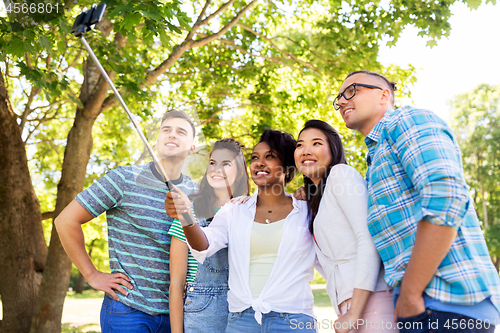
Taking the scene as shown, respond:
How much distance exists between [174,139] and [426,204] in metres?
1.44

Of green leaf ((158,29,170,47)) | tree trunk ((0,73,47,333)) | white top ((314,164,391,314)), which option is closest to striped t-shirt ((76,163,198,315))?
white top ((314,164,391,314))

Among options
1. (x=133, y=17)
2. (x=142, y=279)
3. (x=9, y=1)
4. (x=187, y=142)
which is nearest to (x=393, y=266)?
(x=187, y=142)

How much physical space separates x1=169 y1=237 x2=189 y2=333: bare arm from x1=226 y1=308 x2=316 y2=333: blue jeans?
384mm

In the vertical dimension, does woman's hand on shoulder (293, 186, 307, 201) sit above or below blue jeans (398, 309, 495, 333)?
above

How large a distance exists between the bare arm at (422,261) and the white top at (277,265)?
847 mm

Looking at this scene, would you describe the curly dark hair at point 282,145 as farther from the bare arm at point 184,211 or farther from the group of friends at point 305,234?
the bare arm at point 184,211

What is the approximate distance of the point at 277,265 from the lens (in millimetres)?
2438

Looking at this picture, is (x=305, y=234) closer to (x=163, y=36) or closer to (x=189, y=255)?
(x=189, y=255)

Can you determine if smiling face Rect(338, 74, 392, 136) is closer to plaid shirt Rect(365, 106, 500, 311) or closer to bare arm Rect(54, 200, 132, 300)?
plaid shirt Rect(365, 106, 500, 311)

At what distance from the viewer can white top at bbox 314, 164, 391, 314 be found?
1.90m

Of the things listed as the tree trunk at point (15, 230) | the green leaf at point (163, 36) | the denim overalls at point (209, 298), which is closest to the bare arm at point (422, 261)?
the denim overalls at point (209, 298)

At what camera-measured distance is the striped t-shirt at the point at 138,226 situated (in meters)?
2.70

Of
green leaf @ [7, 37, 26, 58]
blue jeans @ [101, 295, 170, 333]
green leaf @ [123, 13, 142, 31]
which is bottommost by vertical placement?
blue jeans @ [101, 295, 170, 333]

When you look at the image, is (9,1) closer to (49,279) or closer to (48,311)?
(49,279)
